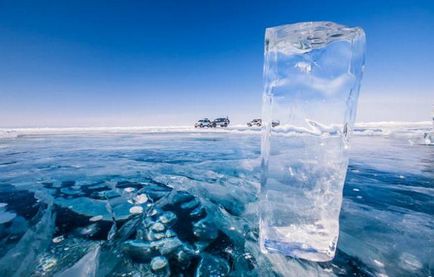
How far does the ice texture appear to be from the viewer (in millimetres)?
1393

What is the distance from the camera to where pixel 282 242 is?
1.47 meters

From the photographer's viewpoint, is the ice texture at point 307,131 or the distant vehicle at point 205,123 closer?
the ice texture at point 307,131

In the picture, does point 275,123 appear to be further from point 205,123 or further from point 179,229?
point 205,123

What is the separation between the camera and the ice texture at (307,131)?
139 centimetres

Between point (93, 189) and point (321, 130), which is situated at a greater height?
point (321, 130)

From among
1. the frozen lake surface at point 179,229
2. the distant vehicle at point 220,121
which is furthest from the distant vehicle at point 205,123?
the frozen lake surface at point 179,229

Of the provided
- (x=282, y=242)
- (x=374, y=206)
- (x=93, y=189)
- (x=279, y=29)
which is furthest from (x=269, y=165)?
(x=93, y=189)

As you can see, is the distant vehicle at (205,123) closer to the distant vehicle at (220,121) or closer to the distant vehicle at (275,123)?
the distant vehicle at (220,121)

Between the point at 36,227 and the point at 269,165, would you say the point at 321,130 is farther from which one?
the point at 36,227

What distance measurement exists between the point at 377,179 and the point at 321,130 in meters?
2.91

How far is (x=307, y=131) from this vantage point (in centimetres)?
157

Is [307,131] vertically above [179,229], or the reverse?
[307,131]

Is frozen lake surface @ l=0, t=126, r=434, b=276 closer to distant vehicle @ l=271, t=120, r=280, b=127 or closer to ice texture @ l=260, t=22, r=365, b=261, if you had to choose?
ice texture @ l=260, t=22, r=365, b=261

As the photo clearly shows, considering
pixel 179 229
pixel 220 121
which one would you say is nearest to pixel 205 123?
pixel 220 121
